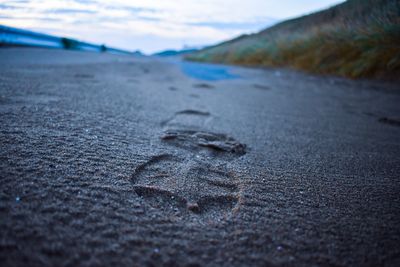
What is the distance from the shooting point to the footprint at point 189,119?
1303mm

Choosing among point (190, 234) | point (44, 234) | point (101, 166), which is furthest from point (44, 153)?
point (190, 234)

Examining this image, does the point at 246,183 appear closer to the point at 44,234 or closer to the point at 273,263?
the point at 273,263

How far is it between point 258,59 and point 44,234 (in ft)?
23.4

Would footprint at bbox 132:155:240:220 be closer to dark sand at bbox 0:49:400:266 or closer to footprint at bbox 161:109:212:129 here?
dark sand at bbox 0:49:400:266

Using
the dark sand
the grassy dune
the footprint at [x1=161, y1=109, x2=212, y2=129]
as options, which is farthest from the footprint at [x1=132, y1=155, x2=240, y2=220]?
the grassy dune

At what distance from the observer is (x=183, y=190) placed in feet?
2.28

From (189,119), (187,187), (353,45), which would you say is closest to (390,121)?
(189,119)

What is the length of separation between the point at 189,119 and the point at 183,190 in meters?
0.78

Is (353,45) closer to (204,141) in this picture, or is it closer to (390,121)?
(390,121)

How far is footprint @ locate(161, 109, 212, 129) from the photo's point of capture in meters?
1.30

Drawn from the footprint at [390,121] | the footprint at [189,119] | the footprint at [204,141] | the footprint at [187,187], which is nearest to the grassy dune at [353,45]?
the footprint at [390,121]

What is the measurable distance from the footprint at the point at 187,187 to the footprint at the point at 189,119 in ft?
1.46

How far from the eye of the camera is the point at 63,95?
1449mm

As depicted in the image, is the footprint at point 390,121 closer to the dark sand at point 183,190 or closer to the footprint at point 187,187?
the dark sand at point 183,190
